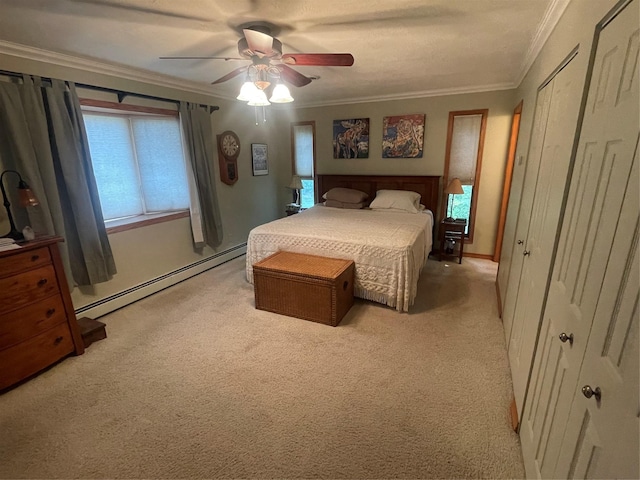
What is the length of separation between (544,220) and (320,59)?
1655 mm

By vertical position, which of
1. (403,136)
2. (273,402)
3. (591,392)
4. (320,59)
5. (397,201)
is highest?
(320,59)

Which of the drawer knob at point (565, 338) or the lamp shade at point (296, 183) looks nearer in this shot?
the drawer knob at point (565, 338)

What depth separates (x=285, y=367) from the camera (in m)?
2.19

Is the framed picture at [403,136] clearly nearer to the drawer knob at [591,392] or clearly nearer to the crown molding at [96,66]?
the crown molding at [96,66]

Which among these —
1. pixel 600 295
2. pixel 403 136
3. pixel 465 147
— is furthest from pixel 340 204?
pixel 600 295

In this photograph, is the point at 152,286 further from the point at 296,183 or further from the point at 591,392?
the point at 591,392

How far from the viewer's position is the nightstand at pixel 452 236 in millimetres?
4094

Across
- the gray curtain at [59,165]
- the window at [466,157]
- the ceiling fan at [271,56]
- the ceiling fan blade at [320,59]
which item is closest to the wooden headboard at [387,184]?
the window at [466,157]

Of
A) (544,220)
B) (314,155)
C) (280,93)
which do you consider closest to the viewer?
(544,220)

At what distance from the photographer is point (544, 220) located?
159 centimetres

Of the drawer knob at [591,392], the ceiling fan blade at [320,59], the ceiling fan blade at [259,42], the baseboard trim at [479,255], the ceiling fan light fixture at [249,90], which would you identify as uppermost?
the ceiling fan blade at [259,42]

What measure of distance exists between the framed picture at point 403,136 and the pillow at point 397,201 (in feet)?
1.98

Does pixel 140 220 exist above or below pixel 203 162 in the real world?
below

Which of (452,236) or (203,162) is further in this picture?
(452,236)
